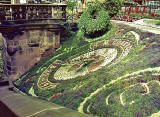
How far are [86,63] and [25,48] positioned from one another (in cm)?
570

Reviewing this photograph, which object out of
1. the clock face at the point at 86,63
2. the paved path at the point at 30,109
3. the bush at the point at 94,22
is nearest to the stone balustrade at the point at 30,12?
the bush at the point at 94,22

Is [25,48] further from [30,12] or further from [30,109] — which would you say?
[30,109]

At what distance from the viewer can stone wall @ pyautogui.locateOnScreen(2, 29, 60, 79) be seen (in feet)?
57.7

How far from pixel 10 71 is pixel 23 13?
15.3ft

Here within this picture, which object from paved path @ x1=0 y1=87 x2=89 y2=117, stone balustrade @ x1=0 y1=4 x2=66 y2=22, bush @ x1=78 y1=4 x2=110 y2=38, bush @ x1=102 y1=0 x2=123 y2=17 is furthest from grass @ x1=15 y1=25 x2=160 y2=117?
bush @ x1=102 y1=0 x2=123 y2=17

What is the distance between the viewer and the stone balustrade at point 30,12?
16.7 meters

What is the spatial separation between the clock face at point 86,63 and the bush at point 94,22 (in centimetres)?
263

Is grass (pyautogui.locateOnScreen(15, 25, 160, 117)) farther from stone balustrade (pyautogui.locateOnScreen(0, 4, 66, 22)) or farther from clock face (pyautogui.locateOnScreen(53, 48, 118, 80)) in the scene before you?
stone balustrade (pyautogui.locateOnScreen(0, 4, 66, 22))

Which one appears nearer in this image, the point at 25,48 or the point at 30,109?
the point at 30,109

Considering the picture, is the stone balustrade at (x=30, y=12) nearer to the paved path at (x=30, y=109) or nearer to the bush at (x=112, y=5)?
the bush at (x=112, y=5)

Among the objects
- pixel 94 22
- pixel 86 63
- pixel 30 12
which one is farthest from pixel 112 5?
pixel 86 63

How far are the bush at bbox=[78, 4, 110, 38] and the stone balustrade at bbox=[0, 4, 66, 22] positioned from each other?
1.94 m

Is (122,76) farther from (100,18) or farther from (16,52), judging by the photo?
(16,52)

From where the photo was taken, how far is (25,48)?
18109 mm
